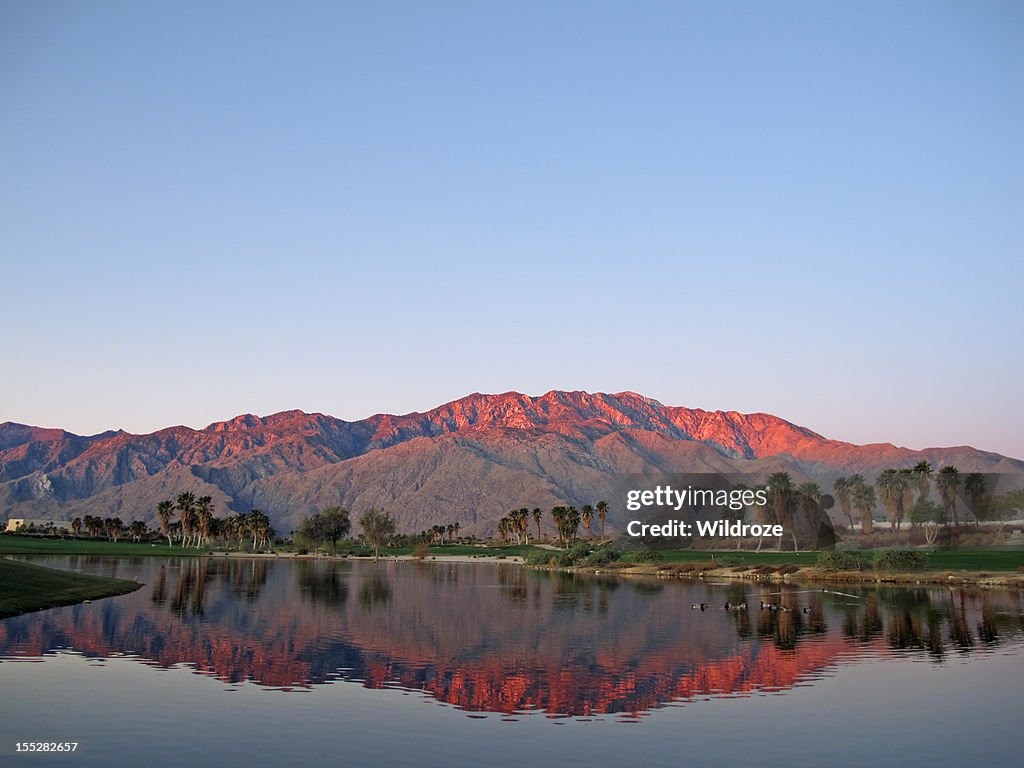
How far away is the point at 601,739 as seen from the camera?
25.4 m

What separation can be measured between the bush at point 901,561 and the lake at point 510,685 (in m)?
39.3

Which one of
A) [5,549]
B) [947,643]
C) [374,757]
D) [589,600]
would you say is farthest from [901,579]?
[5,549]

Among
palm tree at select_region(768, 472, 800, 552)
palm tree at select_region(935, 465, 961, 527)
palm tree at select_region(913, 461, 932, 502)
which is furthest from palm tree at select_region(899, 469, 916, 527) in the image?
palm tree at select_region(768, 472, 800, 552)

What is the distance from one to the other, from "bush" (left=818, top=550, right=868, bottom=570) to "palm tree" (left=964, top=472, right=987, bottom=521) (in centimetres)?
5650

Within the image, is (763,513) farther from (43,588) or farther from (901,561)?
(43,588)

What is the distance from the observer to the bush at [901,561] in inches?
4013

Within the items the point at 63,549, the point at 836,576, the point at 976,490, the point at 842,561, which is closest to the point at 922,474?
the point at 976,490

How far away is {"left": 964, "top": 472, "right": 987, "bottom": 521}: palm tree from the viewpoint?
153625 mm

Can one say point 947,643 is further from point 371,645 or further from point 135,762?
Answer: point 135,762

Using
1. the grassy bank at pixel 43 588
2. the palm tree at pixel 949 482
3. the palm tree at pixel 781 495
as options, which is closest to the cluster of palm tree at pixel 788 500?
the palm tree at pixel 781 495

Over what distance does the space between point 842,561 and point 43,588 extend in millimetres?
89193

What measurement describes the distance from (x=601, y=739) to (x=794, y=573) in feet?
303

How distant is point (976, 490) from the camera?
157 metres

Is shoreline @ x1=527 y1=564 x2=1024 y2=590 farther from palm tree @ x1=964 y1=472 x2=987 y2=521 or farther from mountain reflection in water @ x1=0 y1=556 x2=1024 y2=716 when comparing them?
palm tree @ x1=964 y1=472 x2=987 y2=521
